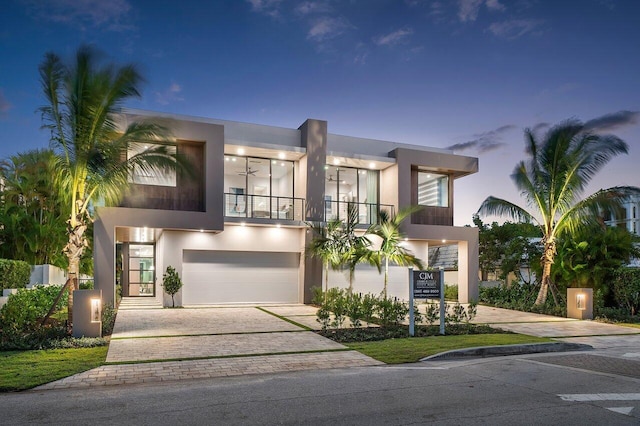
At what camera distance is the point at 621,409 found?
611 centimetres

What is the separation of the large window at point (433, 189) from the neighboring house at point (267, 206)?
5 centimetres

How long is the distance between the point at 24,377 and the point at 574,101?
20.2 m

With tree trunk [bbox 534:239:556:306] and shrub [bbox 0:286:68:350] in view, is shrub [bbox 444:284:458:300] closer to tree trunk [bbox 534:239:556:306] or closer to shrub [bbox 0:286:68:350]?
tree trunk [bbox 534:239:556:306]

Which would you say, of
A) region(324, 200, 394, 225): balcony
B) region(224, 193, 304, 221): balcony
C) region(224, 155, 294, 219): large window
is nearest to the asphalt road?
region(224, 193, 304, 221): balcony

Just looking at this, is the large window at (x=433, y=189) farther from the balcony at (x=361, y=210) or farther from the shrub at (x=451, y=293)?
the shrub at (x=451, y=293)

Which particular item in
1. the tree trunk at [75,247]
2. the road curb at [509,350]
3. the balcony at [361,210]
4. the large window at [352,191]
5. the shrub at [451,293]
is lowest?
the shrub at [451,293]

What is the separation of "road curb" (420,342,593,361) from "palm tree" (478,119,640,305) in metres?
8.99

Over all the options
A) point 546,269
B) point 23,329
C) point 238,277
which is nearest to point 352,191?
point 238,277

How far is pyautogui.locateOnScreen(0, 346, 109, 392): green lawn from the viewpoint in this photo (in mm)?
7688

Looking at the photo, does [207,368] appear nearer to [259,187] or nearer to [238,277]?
[238,277]

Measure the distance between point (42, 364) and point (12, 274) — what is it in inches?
398

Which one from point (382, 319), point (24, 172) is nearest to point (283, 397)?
point (382, 319)

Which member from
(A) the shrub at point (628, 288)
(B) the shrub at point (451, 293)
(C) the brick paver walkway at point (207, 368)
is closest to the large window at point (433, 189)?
(B) the shrub at point (451, 293)

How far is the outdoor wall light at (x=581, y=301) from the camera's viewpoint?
58.4ft
